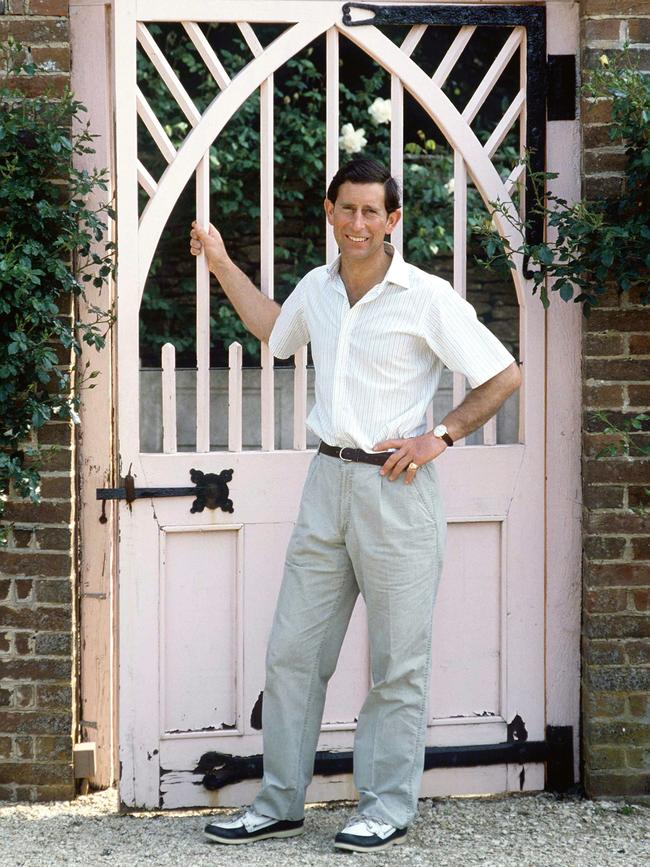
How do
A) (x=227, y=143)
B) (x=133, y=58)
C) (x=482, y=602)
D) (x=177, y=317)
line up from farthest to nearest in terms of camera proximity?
(x=177, y=317) < (x=227, y=143) < (x=482, y=602) < (x=133, y=58)

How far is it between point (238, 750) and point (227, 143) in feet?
14.9

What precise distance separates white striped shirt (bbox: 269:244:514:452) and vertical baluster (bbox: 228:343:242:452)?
0.49 m

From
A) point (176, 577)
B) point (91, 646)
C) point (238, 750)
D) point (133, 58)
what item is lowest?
point (238, 750)

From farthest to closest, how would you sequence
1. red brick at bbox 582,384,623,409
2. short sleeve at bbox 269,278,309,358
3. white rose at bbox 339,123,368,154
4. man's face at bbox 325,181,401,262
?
1. white rose at bbox 339,123,368,154
2. red brick at bbox 582,384,623,409
3. short sleeve at bbox 269,278,309,358
4. man's face at bbox 325,181,401,262

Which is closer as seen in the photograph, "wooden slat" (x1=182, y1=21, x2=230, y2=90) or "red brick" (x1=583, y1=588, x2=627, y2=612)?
"wooden slat" (x1=182, y1=21, x2=230, y2=90)

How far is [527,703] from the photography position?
389 cm

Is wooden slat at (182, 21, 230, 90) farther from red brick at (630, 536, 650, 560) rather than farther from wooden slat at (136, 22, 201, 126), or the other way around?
red brick at (630, 536, 650, 560)

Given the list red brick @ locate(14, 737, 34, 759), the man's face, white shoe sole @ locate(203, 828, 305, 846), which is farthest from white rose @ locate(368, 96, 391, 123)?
white shoe sole @ locate(203, 828, 305, 846)

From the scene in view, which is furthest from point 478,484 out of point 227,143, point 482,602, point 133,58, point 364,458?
point 227,143

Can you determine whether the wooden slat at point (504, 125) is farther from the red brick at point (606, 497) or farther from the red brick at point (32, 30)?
the red brick at point (32, 30)

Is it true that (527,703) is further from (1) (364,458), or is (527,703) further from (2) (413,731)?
(1) (364,458)

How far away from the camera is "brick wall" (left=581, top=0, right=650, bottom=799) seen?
3.64 m

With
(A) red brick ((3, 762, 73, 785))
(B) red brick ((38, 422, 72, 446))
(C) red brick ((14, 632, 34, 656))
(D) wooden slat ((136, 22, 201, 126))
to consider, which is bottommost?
(A) red brick ((3, 762, 73, 785))

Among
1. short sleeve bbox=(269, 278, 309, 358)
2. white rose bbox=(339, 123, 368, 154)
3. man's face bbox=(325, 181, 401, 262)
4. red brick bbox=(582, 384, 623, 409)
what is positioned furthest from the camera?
white rose bbox=(339, 123, 368, 154)
